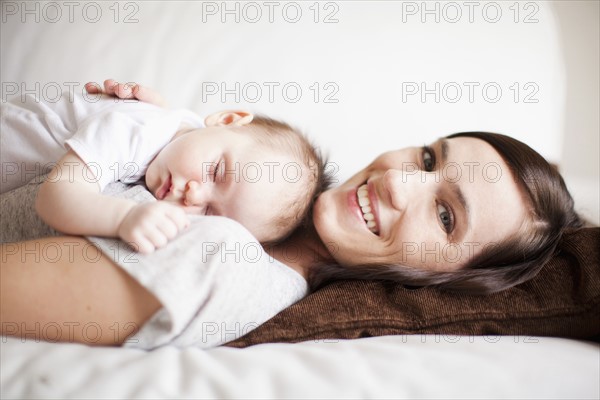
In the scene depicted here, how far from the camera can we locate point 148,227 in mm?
803

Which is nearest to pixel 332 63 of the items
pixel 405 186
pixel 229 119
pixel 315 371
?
pixel 229 119

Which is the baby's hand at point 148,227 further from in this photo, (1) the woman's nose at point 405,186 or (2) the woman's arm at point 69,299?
(1) the woman's nose at point 405,186

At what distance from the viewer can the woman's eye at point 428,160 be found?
3.86 ft

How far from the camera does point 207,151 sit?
1008mm

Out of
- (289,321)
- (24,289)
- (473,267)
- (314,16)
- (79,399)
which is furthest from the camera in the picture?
(314,16)

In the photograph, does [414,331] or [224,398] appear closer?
[224,398]

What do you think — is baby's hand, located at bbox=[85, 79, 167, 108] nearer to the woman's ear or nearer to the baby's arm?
the woman's ear

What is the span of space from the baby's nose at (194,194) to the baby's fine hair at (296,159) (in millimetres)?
154

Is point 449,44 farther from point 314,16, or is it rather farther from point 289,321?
point 289,321

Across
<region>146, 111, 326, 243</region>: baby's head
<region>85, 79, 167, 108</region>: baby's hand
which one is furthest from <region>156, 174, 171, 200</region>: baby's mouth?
<region>85, 79, 167, 108</region>: baby's hand

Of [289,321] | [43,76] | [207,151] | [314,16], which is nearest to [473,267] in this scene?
[289,321]

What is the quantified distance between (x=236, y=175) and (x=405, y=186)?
342 mm

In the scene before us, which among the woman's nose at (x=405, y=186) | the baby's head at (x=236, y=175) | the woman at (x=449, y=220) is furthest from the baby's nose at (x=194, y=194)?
the woman's nose at (x=405, y=186)

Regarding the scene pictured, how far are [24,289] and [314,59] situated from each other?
1.12 meters
